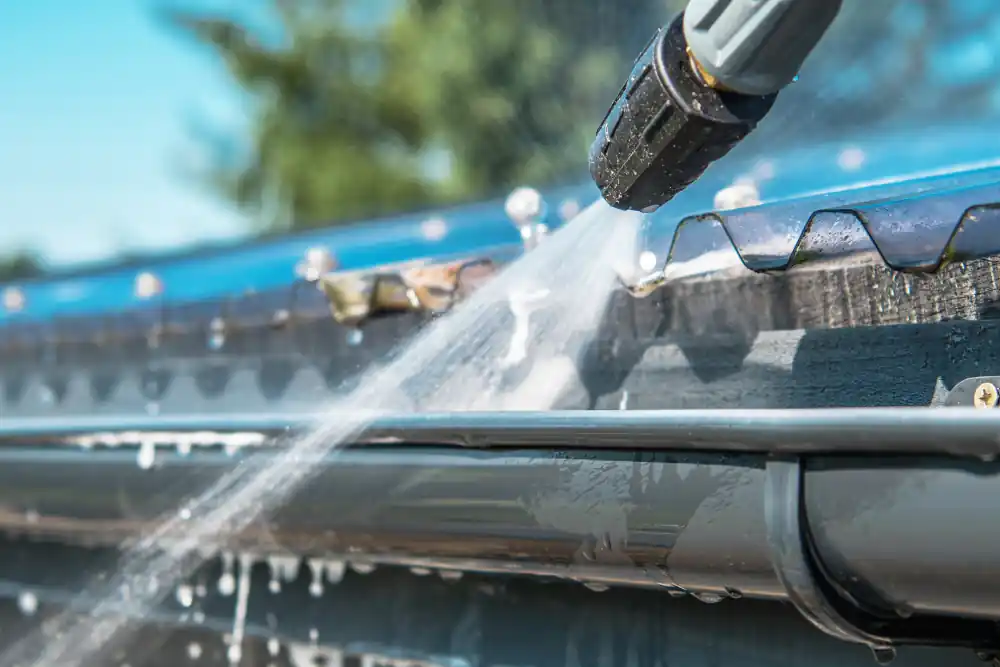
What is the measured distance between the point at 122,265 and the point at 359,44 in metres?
9.99

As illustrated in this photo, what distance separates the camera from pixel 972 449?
2.48ft

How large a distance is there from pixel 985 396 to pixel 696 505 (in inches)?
11.7

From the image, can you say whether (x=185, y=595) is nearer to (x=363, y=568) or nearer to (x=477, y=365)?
(x=363, y=568)

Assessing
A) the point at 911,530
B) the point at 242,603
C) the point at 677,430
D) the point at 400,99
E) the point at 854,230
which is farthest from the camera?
the point at 400,99

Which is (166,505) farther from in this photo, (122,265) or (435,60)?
(435,60)

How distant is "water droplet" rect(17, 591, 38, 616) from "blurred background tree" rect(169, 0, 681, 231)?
599cm

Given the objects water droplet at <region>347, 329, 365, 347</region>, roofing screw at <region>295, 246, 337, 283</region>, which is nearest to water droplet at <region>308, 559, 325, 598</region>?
water droplet at <region>347, 329, 365, 347</region>

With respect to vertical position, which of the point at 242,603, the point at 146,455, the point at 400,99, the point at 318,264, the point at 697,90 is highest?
the point at 400,99

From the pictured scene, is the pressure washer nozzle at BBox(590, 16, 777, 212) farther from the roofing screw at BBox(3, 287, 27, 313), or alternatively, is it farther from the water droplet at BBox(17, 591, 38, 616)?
the roofing screw at BBox(3, 287, 27, 313)

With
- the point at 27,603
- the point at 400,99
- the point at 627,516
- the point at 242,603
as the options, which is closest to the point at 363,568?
the point at 242,603

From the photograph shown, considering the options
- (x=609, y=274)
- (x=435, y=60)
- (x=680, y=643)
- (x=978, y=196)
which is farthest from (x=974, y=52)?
(x=435, y=60)

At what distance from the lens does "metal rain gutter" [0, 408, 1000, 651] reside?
31.1 inches

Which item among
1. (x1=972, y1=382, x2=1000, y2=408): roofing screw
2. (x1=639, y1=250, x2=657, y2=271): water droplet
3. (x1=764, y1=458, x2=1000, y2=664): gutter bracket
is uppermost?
(x1=639, y1=250, x2=657, y2=271): water droplet

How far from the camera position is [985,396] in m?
0.94
